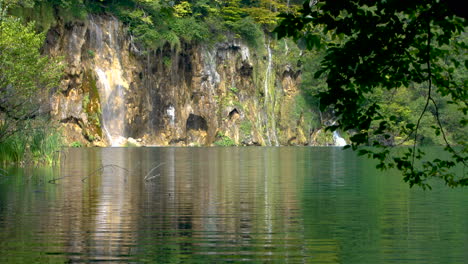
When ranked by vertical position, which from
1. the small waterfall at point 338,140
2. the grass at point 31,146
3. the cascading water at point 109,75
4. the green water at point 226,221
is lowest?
the green water at point 226,221

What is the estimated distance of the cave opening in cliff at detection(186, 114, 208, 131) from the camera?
8638 cm

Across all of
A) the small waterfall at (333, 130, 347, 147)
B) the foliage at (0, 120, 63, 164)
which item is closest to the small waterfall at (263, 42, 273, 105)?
the small waterfall at (333, 130, 347, 147)

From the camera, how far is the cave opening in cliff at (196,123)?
3401 inches

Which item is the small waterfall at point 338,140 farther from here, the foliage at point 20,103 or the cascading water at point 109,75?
the foliage at point 20,103

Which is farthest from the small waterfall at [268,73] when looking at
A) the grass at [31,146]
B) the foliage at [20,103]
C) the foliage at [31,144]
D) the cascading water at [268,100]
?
the foliage at [31,144]

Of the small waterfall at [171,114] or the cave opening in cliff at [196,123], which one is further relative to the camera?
the cave opening in cliff at [196,123]

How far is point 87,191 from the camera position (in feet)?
75.5

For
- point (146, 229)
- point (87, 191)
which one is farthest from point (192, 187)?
point (146, 229)

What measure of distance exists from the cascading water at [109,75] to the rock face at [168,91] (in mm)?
108

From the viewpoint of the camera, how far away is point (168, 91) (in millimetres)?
84125

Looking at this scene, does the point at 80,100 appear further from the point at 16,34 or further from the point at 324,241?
the point at 324,241

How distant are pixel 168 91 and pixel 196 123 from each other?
565 centimetres

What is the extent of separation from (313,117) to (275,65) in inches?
344

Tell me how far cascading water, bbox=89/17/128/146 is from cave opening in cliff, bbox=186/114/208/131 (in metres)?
10.7
